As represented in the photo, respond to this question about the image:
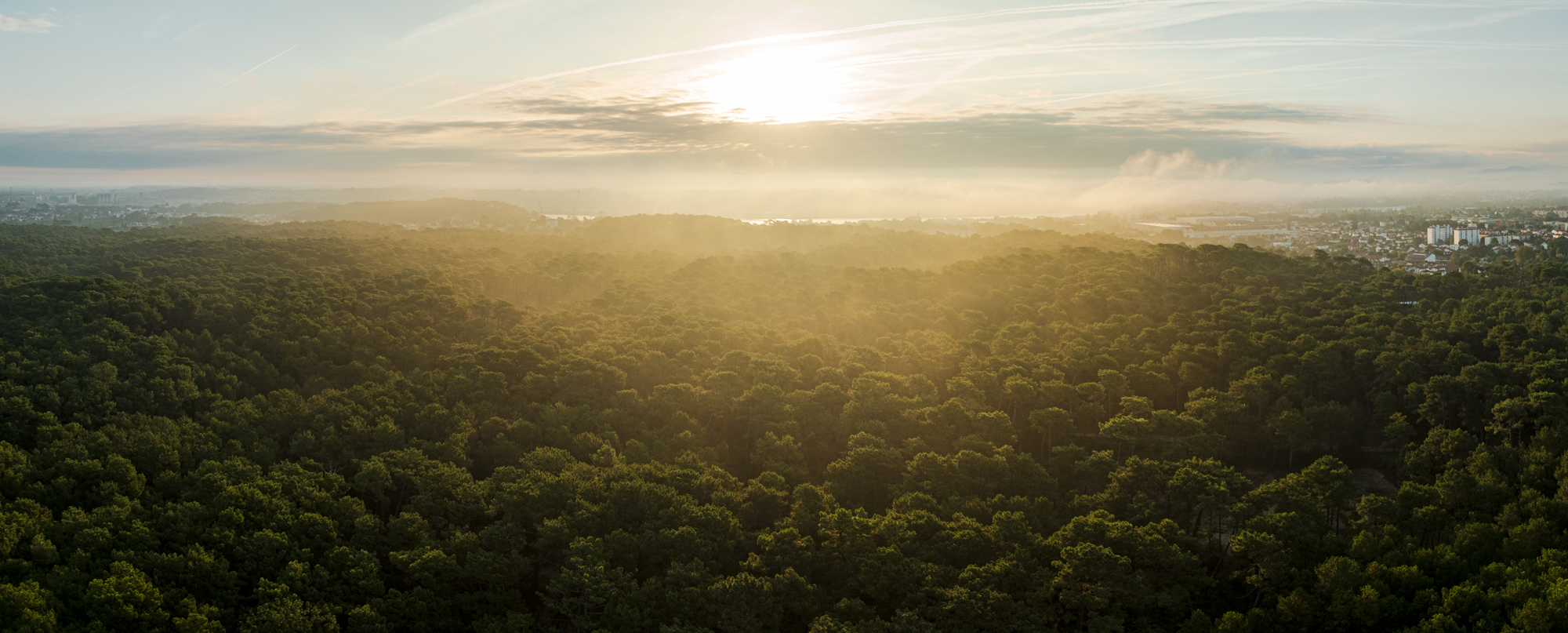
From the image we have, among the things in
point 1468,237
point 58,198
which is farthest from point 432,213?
point 1468,237

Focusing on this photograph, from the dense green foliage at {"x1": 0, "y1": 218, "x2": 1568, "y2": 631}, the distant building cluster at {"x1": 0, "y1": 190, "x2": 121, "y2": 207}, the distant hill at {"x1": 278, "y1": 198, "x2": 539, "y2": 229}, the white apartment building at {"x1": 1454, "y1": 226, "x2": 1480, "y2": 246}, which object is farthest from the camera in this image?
the distant building cluster at {"x1": 0, "y1": 190, "x2": 121, "y2": 207}

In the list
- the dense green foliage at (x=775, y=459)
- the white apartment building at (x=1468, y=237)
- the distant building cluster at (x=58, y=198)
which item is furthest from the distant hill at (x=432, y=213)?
the white apartment building at (x=1468, y=237)

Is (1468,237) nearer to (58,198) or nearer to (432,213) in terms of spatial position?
(432,213)

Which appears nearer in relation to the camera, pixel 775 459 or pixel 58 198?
pixel 775 459

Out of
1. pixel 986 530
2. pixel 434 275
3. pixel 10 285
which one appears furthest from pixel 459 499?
pixel 434 275

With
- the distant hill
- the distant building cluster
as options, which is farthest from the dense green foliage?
the distant building cluster

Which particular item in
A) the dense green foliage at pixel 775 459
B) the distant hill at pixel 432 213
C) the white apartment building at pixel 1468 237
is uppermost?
the distant hill at pixel 432 213

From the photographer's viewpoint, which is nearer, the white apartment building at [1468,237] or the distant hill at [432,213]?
Result: the white apartment building at [1468,237]

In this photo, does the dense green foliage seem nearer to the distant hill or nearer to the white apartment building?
the white apartment building

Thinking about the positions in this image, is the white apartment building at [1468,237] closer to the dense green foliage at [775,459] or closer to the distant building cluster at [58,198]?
the dense green foliage at [775,459]
